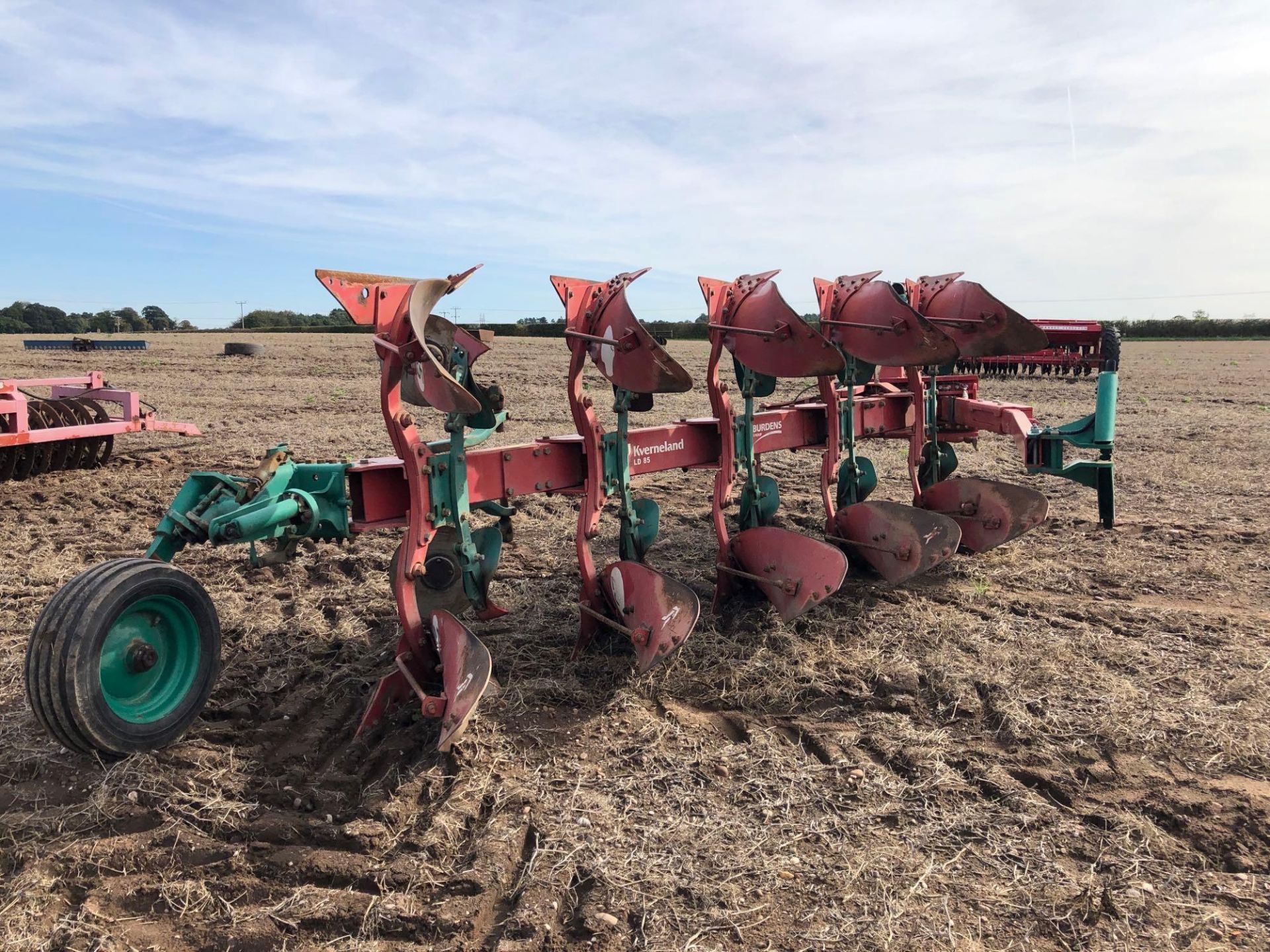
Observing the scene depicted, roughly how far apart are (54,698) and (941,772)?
3154 mm

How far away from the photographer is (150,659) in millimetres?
A: 3326

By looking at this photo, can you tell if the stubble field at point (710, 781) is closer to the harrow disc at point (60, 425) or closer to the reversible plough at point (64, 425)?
the reversible plough at point (64, 425)

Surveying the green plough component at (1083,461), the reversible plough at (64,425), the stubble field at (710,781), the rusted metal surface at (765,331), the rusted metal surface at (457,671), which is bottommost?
the stubble field at (710,781)

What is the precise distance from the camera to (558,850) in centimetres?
284

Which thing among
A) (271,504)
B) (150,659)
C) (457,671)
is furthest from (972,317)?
(150,659)

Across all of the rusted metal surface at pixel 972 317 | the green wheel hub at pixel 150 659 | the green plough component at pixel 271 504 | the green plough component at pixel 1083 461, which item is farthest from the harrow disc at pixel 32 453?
the green plough component at pixel 1083 461

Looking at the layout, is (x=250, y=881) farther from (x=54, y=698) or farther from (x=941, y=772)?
(x=941, y=772)

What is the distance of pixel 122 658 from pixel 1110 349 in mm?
6154

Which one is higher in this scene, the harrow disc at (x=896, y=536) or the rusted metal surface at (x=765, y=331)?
the rusted metal surface at (x=765, y=331)

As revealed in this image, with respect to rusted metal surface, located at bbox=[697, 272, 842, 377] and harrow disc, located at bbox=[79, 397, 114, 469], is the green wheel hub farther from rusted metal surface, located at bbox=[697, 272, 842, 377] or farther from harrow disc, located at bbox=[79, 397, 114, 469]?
harrow disc, located at bbox=[79, 397, 114, 469]

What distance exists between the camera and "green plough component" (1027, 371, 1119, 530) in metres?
5.97

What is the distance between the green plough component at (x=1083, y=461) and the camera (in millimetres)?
5973

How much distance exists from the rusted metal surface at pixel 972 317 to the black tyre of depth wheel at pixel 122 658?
449 centimetres

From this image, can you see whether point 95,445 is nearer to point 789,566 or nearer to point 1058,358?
point 789,566
